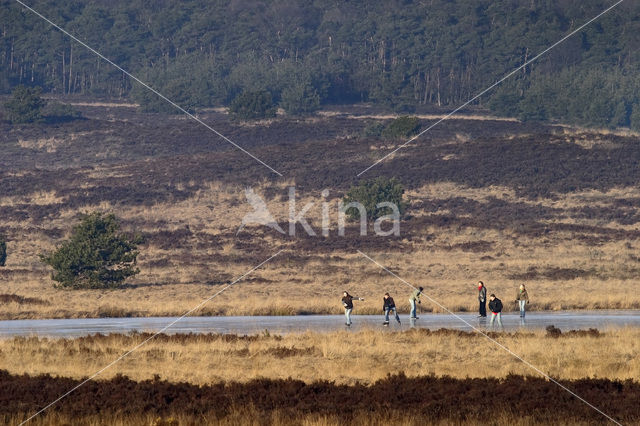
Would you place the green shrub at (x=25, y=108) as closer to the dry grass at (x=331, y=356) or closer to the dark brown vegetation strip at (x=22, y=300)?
the dark brown vegetation strip at (x=22, y=300)

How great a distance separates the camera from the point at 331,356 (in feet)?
86.4

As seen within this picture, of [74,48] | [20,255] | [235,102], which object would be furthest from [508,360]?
[74,48]

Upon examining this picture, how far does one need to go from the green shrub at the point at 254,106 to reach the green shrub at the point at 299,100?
10.8 meters

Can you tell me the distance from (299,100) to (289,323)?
356ft

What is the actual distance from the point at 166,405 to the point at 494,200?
236ft

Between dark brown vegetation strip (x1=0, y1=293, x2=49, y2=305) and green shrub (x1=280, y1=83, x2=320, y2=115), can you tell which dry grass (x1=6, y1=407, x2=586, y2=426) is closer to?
dark brown vegetation strip (x1=0, y1=293, x2=49, y2=305)

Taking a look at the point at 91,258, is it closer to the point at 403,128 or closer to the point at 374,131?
the point at 403,128

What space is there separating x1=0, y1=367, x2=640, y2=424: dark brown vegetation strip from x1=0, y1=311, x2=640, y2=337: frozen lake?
1166 centimetres

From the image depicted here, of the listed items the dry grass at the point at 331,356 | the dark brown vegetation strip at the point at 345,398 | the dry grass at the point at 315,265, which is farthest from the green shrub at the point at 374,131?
the dark brown vegetation strip at the point at 345,398

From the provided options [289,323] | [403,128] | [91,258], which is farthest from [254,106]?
[289,323]

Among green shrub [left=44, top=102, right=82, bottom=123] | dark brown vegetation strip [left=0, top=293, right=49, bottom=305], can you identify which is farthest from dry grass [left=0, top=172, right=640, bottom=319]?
green shrub [left=44, top=102, right=82, bottom=123]

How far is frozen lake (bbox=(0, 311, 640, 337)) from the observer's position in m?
33.9

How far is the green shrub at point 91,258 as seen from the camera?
53.7m

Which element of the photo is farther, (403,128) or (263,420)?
(403,128)
